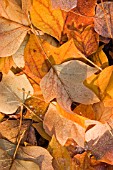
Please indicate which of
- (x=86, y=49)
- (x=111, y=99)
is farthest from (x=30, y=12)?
(x=111, y=99)

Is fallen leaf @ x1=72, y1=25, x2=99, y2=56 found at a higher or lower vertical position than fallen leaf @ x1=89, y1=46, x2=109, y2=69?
higher

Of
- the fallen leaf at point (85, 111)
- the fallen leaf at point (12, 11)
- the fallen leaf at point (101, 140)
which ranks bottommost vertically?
the fallen leaf at point (101, 140)

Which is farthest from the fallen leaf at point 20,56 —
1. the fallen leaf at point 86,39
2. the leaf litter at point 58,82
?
the fallen leaf at point 86,39

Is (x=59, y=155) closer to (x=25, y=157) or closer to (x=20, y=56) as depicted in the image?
(x=25, y=157)

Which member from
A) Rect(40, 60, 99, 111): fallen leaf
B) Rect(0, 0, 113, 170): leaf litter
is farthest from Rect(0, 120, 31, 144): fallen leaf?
Rect(40, 60, 99, 111): fallen leaf

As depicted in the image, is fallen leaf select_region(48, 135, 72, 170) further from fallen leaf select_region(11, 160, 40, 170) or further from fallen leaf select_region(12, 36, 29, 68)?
fallen leaf select_region(12, 36, 29, 68)

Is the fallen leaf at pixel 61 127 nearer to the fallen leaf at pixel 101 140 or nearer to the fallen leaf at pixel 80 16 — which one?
the fallen leaf at pixel 101 140
